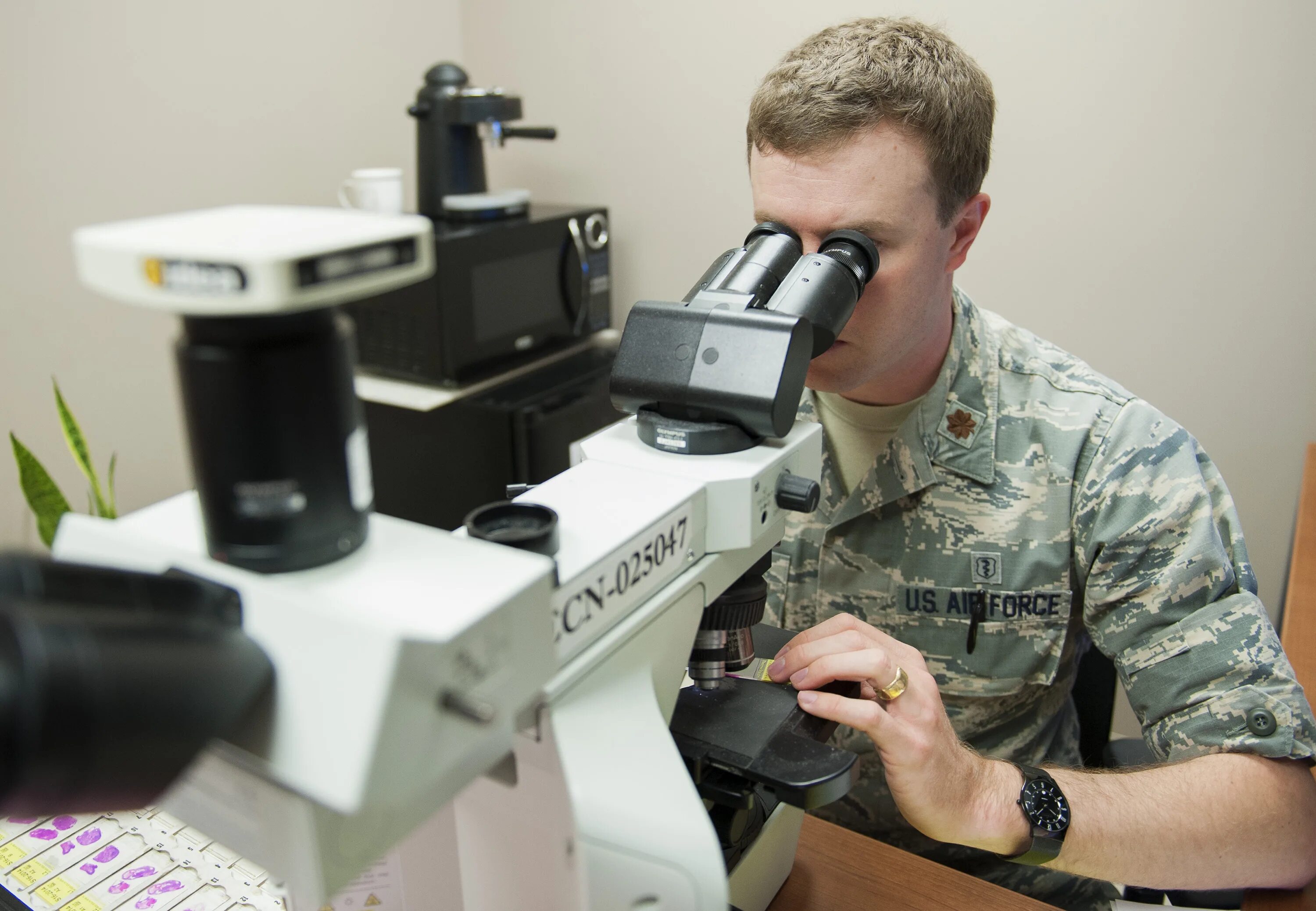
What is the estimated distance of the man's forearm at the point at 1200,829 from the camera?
969 millimetres

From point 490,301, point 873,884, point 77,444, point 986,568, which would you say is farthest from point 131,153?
point 873,884

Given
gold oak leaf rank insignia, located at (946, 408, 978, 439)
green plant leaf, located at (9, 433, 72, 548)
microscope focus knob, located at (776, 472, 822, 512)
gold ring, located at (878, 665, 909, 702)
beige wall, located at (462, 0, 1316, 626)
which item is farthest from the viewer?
beige wall, located at (462, 0, 1316, 626)

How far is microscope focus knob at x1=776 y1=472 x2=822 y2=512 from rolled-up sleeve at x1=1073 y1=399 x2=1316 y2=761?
60cm

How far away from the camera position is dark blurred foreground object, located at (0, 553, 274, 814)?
0.36 m

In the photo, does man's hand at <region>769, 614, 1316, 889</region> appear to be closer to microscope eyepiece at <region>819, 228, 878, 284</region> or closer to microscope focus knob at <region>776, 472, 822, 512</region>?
microscope focus knob at <region>776, 472, 822, 512</region>

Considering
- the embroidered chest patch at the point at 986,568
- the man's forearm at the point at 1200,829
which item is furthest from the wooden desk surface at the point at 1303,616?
the embroidered chest patch at the point at 986,568

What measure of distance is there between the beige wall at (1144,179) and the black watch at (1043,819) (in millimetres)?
1343

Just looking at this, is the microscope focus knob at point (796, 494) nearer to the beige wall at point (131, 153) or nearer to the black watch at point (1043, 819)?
the black watch at point (1043, 819)

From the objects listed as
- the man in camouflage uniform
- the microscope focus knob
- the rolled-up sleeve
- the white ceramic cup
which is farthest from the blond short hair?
the white ceramic cup

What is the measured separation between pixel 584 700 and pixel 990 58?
1825 mm

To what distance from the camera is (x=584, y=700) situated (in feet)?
1.93

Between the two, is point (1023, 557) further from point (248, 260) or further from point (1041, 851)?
point (248, 260)

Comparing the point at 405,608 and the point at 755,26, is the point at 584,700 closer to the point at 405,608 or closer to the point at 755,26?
the point at 405,608

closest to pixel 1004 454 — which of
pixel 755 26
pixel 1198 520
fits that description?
pixel 1198 520
